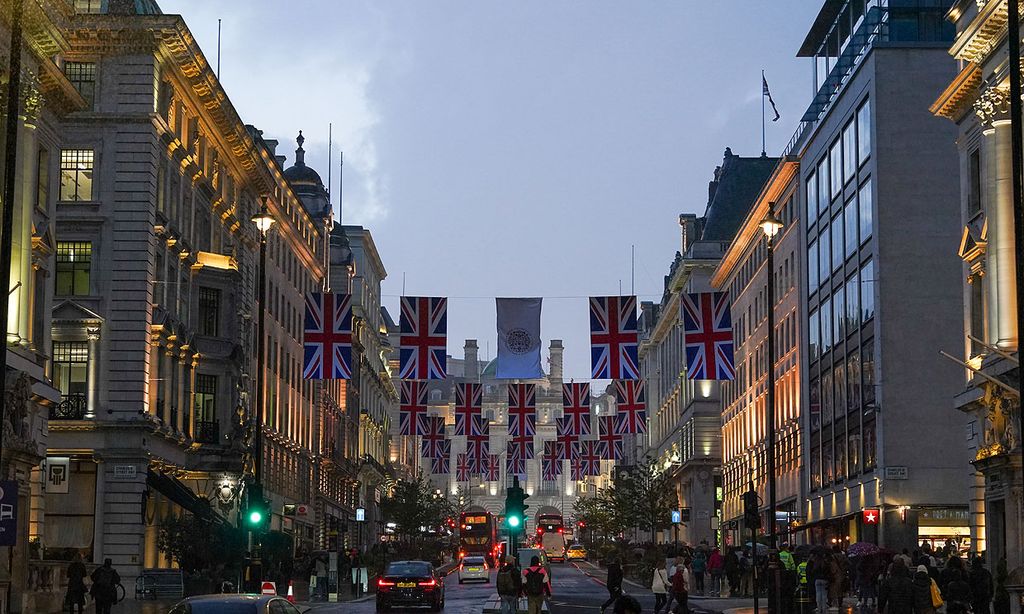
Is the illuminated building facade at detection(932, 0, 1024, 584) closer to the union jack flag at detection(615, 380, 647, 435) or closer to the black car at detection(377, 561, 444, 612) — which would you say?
the black car at detection(377, 561, 444, 612)

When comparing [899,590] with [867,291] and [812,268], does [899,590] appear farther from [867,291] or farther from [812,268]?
[812,268]

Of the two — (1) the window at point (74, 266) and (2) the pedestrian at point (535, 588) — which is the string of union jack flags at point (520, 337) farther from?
(2) the pedestrian at point (535, 588)

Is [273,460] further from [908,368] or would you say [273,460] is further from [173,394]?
[908,368]

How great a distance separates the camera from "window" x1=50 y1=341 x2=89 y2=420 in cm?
5597

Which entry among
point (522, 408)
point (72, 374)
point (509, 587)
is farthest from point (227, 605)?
point (522, 408)

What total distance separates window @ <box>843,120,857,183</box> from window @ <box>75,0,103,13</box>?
32.4 m

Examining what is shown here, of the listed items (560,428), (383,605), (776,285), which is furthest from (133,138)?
(776,285)

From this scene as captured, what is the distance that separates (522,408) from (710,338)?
25.0 meters

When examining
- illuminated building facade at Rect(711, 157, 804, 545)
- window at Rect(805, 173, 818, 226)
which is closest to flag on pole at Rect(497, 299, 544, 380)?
illuminated building facade at Rect(711, 157, 804, 545)

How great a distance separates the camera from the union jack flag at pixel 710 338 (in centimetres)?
5334

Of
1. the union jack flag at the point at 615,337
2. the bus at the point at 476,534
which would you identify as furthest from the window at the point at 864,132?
the bus at the point at 476,534

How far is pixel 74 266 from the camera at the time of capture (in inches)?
2250

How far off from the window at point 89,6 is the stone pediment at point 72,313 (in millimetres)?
10731

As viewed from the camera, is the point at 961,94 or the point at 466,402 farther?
the point at 466,402
